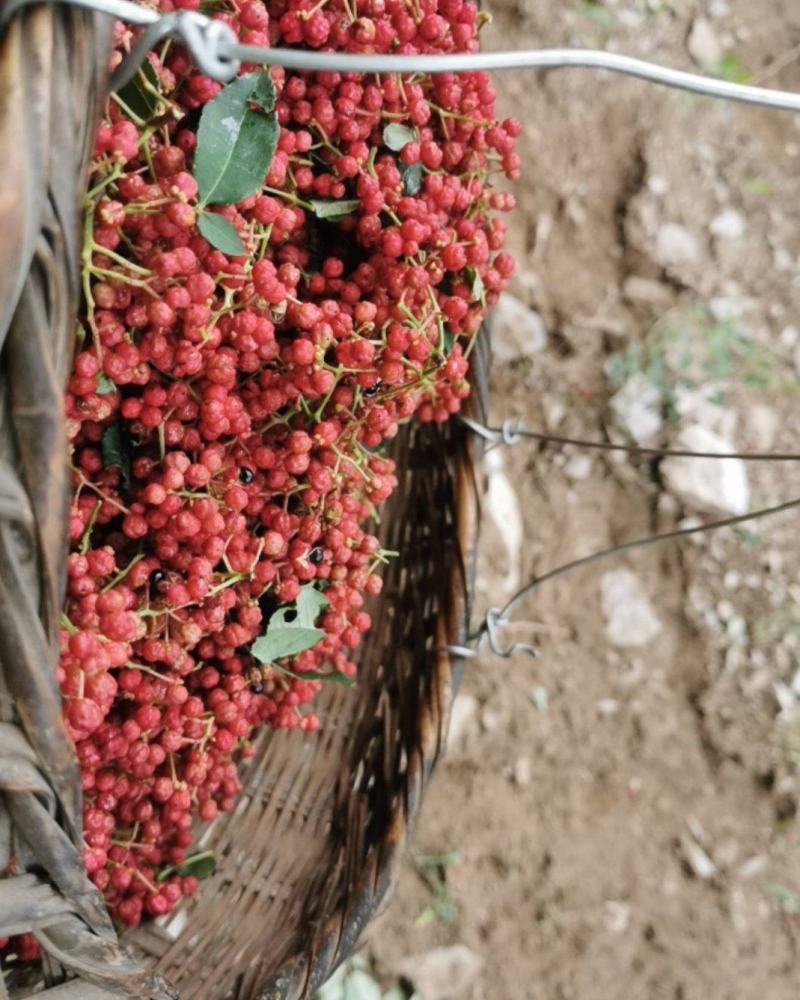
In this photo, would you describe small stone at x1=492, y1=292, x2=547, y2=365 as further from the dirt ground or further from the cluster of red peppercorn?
the cluster of red peppercorn

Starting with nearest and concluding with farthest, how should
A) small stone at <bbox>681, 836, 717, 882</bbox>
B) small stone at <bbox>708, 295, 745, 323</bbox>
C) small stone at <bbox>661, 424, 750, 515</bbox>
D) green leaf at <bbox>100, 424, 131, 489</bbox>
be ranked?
green leaf at <bbox>100, 424, 131, 489</bbox>
small stone at <bbox>681, 836, 717, 882</bbox>
small stone at <bbox>661, 424, 750, 515</bbox>
small stone at <bbox>708, 295, 745, 323</bbox>

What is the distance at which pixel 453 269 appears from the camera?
86 centimetres

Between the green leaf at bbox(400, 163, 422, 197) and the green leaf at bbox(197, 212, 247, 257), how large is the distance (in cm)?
21

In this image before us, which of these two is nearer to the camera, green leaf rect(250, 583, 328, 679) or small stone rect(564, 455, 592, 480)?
green leaf rect(250, 583, 328, 679)

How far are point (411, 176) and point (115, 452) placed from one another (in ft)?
1.15

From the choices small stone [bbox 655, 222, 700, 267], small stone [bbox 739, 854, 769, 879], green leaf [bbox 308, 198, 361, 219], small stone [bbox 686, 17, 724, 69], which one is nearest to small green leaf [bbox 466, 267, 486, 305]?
green leaf [bbox 308, 198, 361, 219]

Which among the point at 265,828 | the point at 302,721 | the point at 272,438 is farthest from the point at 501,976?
the point at 272,438

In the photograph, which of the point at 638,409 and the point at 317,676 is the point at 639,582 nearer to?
the point at 638,409

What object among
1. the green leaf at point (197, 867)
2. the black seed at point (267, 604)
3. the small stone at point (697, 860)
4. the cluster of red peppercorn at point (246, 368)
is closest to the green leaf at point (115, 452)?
the cluster of red peppercorn at point (246, 368)

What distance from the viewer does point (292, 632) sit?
0.86 meters

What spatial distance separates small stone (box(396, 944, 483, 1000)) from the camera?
131 centimetres

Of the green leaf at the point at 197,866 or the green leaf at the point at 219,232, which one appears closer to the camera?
the green leaf at the point at 219,232

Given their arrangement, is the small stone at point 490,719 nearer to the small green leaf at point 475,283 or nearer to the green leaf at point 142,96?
the small green leaf at point 475,283

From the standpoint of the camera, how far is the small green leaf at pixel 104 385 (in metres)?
0.72
